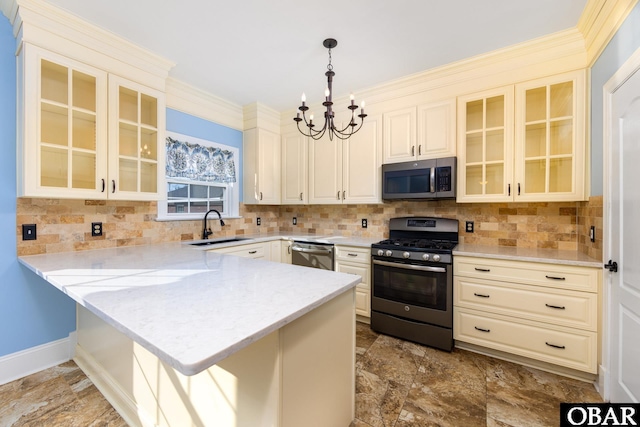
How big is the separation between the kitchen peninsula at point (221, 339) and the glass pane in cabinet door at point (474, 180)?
1860mm

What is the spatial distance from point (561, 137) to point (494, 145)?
1.58 feet

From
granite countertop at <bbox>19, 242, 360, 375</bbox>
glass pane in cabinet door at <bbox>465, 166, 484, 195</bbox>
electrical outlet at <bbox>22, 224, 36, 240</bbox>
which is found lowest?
granite countertop at <bbox>19, 242, 360, 375</bbox>

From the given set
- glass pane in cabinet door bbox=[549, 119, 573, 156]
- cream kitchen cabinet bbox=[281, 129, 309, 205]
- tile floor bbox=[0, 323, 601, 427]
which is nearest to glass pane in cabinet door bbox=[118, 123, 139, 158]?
tile floor bbox=[0, 323, 601, 427]

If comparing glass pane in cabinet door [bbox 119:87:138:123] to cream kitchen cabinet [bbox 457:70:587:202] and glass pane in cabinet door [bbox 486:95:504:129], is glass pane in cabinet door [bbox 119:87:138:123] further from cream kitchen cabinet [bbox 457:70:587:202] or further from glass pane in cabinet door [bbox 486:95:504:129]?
glass pane in cabinet door [bbox 486:95:504:129]

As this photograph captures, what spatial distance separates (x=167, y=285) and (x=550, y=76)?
323 centimetres

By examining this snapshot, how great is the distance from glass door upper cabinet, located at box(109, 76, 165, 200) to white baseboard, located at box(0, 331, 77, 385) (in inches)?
50.4

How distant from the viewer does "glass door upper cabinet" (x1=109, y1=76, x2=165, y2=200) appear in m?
2.23

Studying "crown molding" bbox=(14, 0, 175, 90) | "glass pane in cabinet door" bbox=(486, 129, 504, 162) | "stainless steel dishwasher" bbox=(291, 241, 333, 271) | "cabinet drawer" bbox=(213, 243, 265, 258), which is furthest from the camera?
"stainless steel dishwasher" bbox=(291, 241, 333, 271)

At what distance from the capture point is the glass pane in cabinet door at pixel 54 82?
76.6 inches

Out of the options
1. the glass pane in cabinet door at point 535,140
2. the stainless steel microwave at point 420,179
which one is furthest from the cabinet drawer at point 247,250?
the glass pane in cabinet door at point 535,140

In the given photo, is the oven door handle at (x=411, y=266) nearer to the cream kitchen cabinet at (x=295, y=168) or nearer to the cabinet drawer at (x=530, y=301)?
the cabinet drawer at (x=530, y=301)

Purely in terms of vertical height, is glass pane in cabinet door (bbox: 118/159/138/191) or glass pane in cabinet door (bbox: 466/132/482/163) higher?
glass pane in cabinet door (bbox: 466/132/482/163)

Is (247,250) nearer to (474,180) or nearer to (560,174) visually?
(474,180)

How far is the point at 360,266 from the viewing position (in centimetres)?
294
